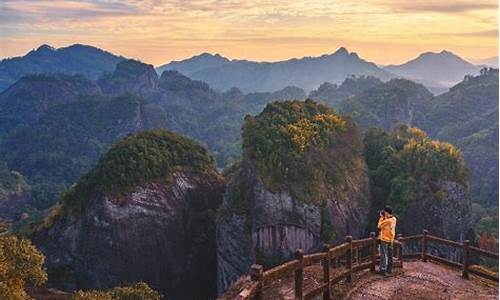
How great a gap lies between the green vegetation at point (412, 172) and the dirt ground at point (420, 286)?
29.6m

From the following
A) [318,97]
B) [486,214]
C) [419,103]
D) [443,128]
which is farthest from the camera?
[318,97]

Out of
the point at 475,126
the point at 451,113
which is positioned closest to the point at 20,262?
the point at 475,126

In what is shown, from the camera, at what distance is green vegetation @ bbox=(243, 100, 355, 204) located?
39.9 m

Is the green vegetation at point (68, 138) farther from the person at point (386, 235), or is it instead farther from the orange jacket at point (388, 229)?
the orange jacket at point (388, 229)

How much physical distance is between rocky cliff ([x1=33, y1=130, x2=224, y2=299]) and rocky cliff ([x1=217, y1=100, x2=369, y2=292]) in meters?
5.09

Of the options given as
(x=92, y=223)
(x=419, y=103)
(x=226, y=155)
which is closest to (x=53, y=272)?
(x=92, y=223)

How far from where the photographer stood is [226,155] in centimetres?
14250

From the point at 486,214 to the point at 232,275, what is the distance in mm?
51231

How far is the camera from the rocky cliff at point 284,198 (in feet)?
127

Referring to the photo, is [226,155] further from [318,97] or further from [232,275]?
[232,275]

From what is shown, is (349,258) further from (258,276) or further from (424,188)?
(424,188)

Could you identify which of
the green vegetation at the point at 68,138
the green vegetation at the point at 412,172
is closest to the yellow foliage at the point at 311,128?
the green vegetation at the point at 412,172

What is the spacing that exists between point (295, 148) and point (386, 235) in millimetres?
27485

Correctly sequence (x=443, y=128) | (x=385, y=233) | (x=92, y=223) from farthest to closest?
(x=443, y=128), (x=92, y=223), (x=385, y=233)
